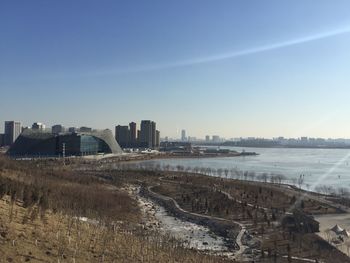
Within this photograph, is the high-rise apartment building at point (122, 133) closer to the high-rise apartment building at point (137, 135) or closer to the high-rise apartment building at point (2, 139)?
the high-rise apartment building at point (137, 135)

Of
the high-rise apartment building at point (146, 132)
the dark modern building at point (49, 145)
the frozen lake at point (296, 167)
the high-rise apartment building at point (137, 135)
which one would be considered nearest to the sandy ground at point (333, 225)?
the frozen lake at point (296, 167)

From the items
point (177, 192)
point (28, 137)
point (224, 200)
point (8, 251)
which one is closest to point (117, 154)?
point (28, 137)

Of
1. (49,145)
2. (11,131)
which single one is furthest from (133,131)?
(49,145)

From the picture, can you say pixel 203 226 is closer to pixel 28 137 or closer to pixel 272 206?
pixel 272 206

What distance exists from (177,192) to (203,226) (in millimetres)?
15573

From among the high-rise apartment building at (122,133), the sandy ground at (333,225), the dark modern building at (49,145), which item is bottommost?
the sandy ground at (333,225)

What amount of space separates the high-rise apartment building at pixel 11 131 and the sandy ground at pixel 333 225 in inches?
5466

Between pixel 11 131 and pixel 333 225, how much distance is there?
14564cm

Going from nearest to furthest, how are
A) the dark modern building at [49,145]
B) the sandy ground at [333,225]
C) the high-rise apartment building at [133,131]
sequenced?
the sandy ground at [333,225], the dark modern building at [49,145], the high-rise apartment building at [133,131]

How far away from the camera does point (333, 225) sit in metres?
25.3

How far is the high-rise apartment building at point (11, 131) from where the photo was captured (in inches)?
6024

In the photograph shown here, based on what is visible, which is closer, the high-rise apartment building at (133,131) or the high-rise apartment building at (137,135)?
the high-rise apartment building at (137,135)

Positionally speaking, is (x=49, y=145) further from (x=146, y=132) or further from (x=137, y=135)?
(x=137, y=135)

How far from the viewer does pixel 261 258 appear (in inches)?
691
